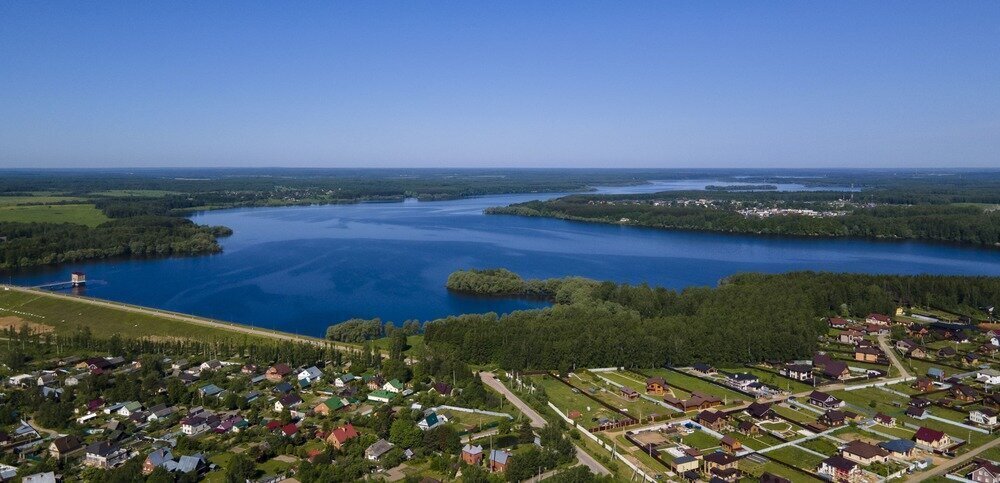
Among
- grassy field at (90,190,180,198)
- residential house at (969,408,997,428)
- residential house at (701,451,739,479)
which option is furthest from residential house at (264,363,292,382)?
grassy field at (90,190,180,198)

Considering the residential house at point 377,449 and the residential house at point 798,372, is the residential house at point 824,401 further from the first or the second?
the residential house at point 377,449

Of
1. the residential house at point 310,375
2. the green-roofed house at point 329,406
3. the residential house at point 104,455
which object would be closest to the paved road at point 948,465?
the green-roofed house at point 329,406

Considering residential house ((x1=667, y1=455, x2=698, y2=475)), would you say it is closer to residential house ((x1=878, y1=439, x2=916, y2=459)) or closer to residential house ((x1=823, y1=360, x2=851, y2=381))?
residential house ((x1=878, y1=439, x2=916, y2=459))

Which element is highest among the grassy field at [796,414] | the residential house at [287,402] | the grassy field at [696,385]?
the residential house at [287,402]

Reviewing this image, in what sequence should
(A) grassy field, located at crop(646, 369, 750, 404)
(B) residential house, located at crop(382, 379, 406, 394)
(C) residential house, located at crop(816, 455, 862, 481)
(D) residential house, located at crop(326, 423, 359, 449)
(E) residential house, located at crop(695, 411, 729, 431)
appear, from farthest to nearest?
1. (B) residential house, located at crop(382, 379, 406, 394)
2. (A) grassy field, located at crop(646, 369, 750, 404)
3. (E) residential house, located at crop(695, 411, 729, 431)
4. (D) residential house, located at crop(326, 423, 359, 449)
5. (C) residential house, located at crop(816, 455, 862, 481)

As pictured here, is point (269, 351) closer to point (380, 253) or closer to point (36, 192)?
point (380, 253)

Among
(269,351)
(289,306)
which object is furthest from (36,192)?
(269,351)

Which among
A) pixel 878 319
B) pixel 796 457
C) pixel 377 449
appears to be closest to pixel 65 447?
pixel 377 449
